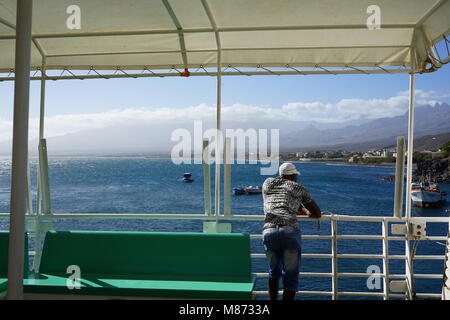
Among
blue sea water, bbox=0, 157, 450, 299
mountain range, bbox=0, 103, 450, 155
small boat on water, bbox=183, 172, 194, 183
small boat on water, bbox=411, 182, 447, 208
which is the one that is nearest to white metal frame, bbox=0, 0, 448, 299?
blue sea water, bbox=0, 157, 450, 299

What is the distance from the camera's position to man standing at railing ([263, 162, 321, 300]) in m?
3.31

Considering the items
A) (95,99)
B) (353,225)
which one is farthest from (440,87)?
(95,99)

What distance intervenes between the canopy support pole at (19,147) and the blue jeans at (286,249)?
1770 mm

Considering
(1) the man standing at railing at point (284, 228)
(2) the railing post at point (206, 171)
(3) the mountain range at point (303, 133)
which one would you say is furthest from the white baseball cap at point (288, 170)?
(3) the mountain range at point (303, 133)

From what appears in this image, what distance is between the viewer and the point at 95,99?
69812mm

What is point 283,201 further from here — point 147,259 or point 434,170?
point 434,170

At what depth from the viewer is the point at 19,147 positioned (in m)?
2.20

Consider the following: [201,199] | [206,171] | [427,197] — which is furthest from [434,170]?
[206,171]

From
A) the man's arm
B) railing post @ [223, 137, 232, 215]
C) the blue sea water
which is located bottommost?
the blue sea water

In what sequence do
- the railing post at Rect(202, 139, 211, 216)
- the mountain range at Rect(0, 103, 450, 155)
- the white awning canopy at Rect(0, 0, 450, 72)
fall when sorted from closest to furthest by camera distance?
the white awning canopy at Rect(0, 0, 450, 72) < the railing post at Rect(202, 139, 211, 216) < the mountain range at Rect(0, 103, 450, 155)

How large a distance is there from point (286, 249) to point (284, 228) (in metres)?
0.16

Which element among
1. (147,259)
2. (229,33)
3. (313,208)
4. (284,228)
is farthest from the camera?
(229,33)

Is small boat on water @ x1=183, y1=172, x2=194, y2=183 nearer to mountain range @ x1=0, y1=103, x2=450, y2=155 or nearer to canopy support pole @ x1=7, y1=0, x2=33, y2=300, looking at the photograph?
mountain range @ x1=0, y1=103, x2=450, y2=155
